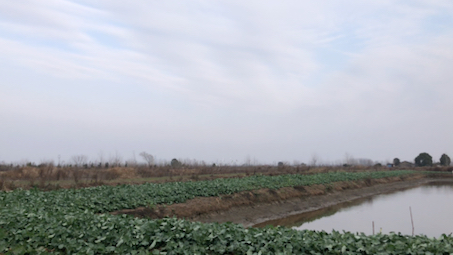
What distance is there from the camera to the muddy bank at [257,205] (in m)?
16.9

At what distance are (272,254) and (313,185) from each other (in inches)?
928

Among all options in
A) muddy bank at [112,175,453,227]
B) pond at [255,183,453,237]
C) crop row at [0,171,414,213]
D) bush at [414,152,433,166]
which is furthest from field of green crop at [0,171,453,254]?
bush at [414,152,433,166]

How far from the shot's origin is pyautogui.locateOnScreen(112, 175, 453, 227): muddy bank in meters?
16.9

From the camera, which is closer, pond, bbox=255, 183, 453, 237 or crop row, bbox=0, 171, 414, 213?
crop row, bbox=0, 171, 414, 213

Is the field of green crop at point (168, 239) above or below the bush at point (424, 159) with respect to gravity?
below

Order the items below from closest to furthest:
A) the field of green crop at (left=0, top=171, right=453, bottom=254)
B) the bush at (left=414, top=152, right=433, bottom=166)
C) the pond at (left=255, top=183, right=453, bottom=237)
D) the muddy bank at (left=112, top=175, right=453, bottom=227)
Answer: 1. the field of green crop at (left=0, top=171, right=453, bottom=254)
2. the pond at (left=255, top=183, right=453, bottom=237)
3. the muddy bank at (left=112, top=175, right=453, bottom=227)
4. the bush at (left=414, top=152, right=433, bottom=166)

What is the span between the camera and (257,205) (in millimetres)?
21453

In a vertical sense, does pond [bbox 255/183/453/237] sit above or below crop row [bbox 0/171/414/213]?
below

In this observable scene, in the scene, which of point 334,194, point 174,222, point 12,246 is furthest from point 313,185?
point 12,246

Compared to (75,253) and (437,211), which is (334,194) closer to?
(437,211)

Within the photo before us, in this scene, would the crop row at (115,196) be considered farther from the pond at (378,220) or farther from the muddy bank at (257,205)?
the pond at (378,220)

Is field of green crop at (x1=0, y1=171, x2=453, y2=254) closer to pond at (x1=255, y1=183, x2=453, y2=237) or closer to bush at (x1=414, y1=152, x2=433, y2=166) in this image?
pond at (x1=255, y1=183, x2=453, y2=237)

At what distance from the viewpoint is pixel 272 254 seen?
647 centimetres

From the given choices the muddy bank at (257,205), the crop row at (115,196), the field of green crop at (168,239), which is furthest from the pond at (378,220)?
the field of green crop at (168,239)
